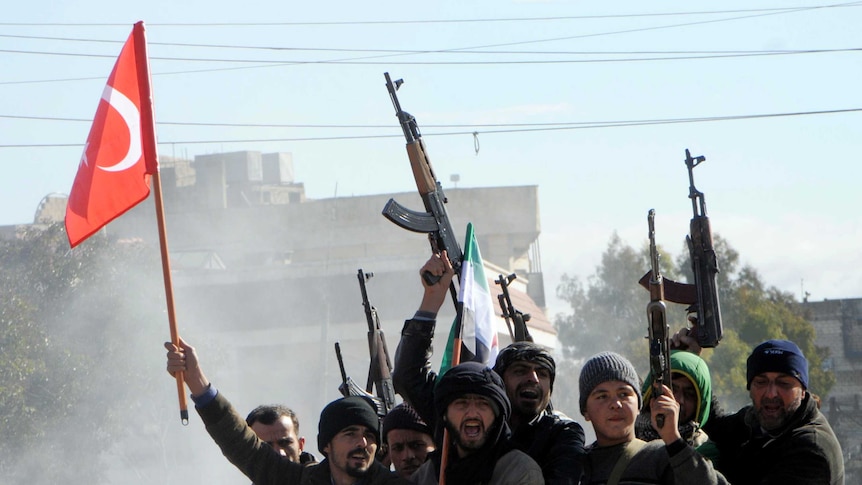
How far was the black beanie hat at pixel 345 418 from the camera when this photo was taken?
581 cm

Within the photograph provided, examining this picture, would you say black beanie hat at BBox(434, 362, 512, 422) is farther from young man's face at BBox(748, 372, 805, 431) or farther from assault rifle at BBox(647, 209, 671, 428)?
young man's face at BBox(748, 372, 805, 431)

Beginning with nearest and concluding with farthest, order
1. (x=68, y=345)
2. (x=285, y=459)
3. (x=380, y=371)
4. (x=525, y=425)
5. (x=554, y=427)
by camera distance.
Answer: (x=554, y=427)
(x=525, y=425)
(x=285, y=459)
(x=380, y=371)
(x=68, y=345)

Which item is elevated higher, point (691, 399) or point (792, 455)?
point (691, 399)

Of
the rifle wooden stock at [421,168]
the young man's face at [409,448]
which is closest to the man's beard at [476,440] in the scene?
the young man's face at [409,448]

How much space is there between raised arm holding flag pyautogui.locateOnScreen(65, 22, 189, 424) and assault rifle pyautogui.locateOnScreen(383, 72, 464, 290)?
1.77 metres

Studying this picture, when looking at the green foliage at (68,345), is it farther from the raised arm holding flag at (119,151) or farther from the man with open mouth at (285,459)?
the man with open mouth at (285,459)

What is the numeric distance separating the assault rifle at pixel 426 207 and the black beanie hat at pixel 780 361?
2371mm

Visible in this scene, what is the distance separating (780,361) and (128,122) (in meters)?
3.36

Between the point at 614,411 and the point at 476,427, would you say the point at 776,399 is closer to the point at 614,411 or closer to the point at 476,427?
the point at 614,411

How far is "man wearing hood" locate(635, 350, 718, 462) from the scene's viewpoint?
5609mm

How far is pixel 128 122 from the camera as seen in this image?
6.69 m

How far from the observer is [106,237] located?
120ft

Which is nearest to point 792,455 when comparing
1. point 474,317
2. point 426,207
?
point 474,317

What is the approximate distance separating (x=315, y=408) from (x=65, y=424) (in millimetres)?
17487
